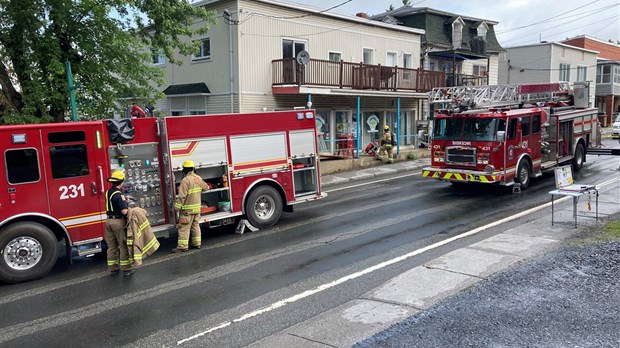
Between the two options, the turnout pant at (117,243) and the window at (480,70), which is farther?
the window at (480,70)

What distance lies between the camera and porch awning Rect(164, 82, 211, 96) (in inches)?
832

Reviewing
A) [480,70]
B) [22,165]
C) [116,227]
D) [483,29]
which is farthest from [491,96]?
[480,70]

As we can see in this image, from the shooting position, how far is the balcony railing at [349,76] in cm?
2050

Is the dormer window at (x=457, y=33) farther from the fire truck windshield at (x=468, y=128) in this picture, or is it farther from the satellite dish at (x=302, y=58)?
the fire truck windshield at (x=468, y=128)

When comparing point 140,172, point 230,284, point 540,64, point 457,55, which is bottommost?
point 230,284

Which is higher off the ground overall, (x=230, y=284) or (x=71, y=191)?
(x=71, y=191)

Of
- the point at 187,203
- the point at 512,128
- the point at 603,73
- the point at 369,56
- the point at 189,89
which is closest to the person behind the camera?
the point at 187,203

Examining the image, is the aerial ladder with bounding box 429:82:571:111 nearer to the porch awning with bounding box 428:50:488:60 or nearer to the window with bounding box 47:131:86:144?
the window with bounding box 47:131:86:144

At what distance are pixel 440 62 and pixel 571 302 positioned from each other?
26428mm

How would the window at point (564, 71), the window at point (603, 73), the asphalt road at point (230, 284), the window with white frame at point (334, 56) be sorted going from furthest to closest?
the window at point (603, 73) < the window at point (564, 71) < the window with white frame at point (334, 56) < the asphalt road at point (230, 284)

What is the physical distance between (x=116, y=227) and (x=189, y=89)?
14899mm

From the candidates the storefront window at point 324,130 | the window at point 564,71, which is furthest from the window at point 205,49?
the window at point 564,71

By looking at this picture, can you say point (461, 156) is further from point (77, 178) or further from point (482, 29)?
point (482, 29)

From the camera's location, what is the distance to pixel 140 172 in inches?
355
